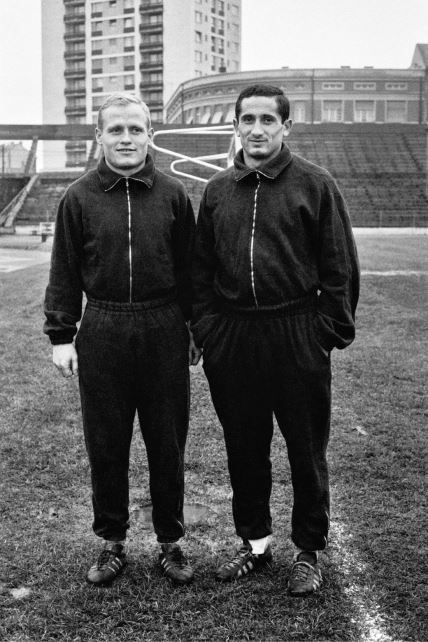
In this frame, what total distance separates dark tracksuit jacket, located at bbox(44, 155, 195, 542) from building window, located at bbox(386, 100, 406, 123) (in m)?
69.2

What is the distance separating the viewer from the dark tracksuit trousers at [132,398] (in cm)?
327

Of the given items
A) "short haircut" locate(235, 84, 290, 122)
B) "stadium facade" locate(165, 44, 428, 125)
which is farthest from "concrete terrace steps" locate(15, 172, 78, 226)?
"short haircut" locate(235, 84, 290, 122)

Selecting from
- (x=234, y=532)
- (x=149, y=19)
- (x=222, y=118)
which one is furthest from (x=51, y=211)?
(x=149, y=19)

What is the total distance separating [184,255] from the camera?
3428 mm

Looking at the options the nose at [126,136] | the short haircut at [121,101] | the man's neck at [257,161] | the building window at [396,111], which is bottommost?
the man's neck at [257,161]

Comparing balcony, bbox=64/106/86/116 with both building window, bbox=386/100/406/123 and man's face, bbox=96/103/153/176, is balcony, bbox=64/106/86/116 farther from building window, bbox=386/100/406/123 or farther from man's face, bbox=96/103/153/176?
man's face, bbox=96/103/153/176

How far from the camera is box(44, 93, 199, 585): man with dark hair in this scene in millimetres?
3258

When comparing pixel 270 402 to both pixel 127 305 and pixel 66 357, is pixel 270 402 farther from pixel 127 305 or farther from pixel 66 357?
pixel 66 357

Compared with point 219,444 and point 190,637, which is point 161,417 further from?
point 219,444

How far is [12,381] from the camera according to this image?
7.12 metres

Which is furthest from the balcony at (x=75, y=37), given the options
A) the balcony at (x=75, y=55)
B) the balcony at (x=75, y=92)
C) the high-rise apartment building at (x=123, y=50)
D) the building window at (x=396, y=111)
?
the building window at (x=396, y=111)

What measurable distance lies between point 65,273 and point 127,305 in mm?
317

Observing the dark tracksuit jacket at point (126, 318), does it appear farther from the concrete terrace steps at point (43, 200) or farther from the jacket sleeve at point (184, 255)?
the concrete terrace steps at point (43, 200)

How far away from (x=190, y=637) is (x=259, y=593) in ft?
1.48
